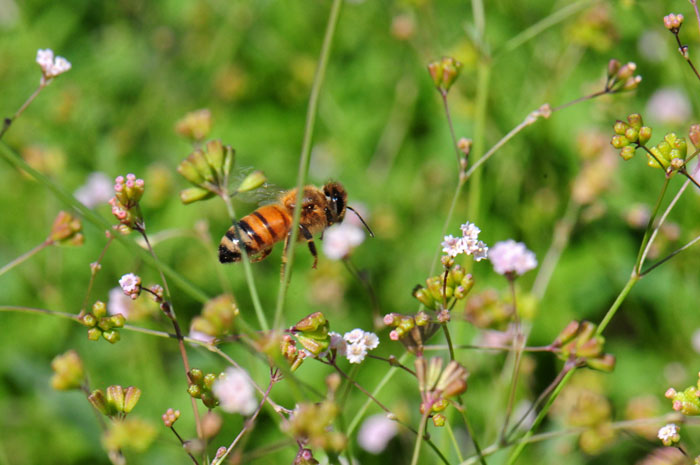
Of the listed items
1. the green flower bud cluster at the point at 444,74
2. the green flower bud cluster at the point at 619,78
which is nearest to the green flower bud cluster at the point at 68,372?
the green flower bud cluster at the point at 444,74

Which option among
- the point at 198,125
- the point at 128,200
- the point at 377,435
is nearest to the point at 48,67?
the point at 198,125

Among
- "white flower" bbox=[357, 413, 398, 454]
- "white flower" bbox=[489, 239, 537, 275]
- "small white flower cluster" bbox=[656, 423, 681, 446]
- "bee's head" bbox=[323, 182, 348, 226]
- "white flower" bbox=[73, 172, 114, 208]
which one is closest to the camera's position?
"small white flower cluster" bbox=[656, 423, 681, 446]

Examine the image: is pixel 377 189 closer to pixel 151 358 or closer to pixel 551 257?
pixel 551 257

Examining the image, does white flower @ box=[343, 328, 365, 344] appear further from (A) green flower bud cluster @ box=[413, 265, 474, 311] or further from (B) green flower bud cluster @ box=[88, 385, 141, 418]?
(B) green flower bud cluster @ box=[88, 385, 141, 418]

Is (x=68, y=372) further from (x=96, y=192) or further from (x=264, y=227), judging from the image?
(x=96, y=192)

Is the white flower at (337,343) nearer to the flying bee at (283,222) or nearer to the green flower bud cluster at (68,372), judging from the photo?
the flying bee at (283,222)

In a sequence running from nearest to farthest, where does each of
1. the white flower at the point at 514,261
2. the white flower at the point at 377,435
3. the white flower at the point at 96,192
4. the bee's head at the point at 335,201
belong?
the white flower at the point at 514,261, the bee's head at the point at 335,201, the white flower at the point at 377,435, the white flower at the point at 96,192

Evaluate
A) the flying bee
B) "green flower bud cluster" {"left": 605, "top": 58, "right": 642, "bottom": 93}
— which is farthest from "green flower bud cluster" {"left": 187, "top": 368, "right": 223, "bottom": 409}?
"green flower bud cluster" {"left": 605, "top": 58, "right": 642, "bottom": 93}
